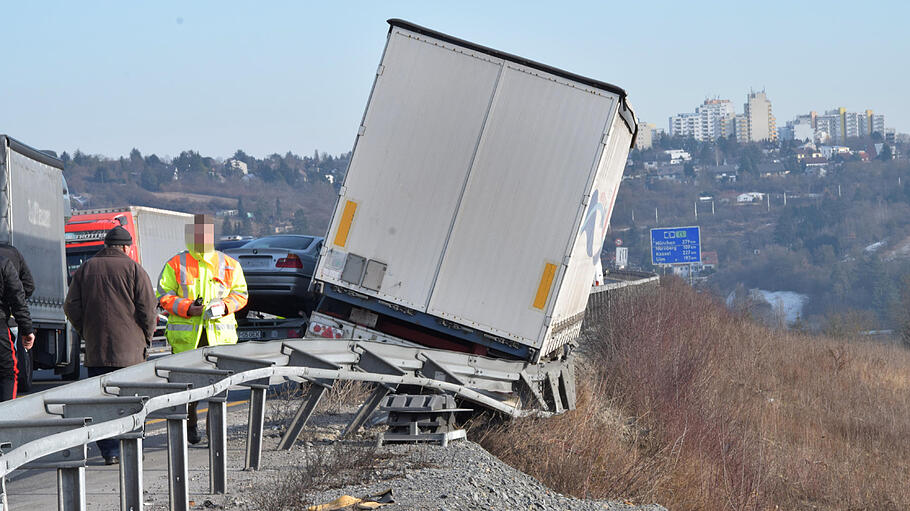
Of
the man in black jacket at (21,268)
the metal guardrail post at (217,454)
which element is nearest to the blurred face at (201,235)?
the man in black jacket at (21,268)

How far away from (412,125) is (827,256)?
16280 centimetres

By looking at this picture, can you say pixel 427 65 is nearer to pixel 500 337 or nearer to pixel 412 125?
pixel 412 125

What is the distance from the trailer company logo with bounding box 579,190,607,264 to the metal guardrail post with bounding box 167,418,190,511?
6.70 m

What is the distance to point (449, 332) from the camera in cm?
1187

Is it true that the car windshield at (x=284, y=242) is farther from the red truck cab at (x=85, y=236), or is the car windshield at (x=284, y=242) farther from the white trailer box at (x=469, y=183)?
the red truck cab at (x=85, y=236)

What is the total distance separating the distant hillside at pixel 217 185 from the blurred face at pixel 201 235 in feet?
318

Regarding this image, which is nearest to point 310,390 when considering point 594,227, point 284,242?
point 594,227

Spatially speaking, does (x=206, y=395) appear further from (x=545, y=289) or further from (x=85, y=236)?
(x=85, y=236)

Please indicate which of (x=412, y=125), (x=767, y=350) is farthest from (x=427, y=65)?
(x=767, y=350)

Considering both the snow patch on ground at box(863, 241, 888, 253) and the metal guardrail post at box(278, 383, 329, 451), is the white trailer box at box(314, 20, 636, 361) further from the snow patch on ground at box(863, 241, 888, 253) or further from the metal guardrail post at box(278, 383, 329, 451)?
the snow patch on ground at box(863, 241, 888, 253)

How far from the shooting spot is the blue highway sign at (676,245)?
42.5 meters

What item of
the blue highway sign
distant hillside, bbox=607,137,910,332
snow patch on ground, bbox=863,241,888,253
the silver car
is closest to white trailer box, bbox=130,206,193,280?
the silver car

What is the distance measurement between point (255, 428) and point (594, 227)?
6293 millimetres

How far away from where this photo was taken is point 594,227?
12953 mm
